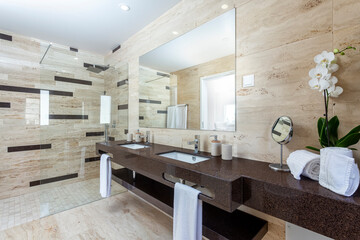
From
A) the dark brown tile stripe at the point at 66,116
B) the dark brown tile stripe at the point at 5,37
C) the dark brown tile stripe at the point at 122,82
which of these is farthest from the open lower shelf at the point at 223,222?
the dark brown tile stripe at the point at 5,37

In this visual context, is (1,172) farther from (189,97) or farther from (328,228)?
(328,228)

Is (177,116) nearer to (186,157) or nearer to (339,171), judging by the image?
(186,157)

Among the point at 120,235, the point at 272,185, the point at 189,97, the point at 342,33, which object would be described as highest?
the point at 342,33

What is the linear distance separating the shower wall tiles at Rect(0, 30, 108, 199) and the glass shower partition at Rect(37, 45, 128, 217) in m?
0.01

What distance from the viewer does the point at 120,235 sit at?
5.83 feet

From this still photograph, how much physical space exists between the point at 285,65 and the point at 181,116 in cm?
110

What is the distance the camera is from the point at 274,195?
0.86 m

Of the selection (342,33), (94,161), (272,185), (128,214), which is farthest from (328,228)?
(94,161)

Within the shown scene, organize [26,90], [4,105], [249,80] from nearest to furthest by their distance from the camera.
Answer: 1. [249,80]
2. [4,105]
3. [26,90]

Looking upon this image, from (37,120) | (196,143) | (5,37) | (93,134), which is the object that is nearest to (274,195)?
(196,143)

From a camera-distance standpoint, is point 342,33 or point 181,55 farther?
point 181,55

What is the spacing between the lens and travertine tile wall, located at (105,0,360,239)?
99cm

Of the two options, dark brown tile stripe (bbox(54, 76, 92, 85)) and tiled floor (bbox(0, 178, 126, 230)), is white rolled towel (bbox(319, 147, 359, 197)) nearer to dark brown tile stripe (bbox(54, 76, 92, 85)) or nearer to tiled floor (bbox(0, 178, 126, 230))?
tiled floor (bbox(0, 178, 126, 230))

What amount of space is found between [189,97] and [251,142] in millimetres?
796
